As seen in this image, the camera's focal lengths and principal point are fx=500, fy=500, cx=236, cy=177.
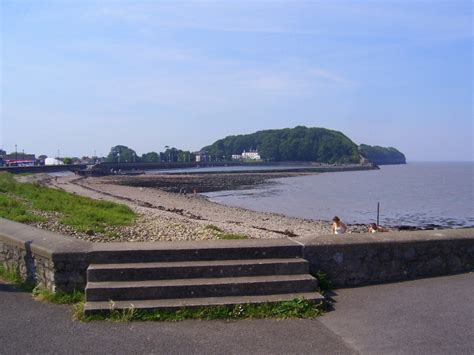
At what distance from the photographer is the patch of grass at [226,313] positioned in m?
5.04

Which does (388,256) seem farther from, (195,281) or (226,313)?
(195,281)

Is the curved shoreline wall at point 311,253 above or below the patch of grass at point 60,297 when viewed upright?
above

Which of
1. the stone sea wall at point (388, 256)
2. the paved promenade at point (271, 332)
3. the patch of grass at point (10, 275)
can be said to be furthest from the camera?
the patch of grass at point (10, 275)

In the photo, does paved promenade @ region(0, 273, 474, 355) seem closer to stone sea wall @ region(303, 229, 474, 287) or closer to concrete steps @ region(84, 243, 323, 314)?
concrete steps @ region(84, 243, 323, 314)

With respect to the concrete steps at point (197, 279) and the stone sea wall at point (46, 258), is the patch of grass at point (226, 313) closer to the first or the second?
the concrete steps at point (197, 279)

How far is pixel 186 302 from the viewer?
5.27 meters

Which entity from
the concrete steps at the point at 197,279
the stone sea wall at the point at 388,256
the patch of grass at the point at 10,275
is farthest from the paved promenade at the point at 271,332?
the patch of grass at the point at 10,275

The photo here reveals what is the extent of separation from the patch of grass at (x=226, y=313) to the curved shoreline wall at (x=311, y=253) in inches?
27.2

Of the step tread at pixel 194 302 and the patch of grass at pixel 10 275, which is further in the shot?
the patch of grass at pixel 10 275

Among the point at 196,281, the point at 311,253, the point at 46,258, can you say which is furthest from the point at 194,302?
the point at 46,258

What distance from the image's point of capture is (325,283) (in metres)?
6.13

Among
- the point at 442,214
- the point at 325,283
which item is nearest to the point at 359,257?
the point at 325,283

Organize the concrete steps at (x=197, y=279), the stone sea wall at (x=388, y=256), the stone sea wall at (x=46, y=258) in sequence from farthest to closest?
→ the stone sea wall at (x=388, y=256), the stone sea wall at (x=46, y=258), the concrete steps at (x=197, y=279)

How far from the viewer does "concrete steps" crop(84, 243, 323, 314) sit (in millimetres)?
5270
